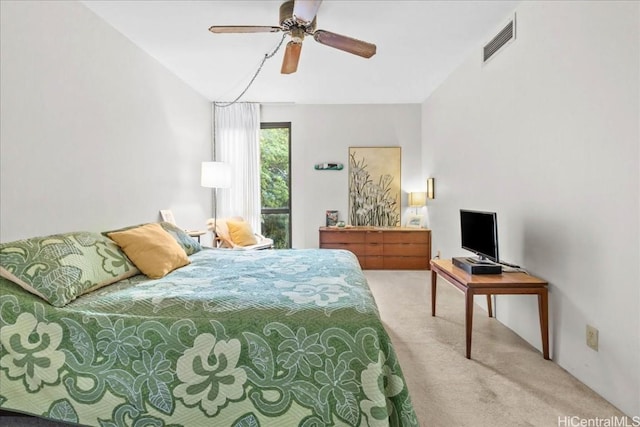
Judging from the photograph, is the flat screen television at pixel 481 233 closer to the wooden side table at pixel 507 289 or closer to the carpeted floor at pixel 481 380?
the wooden side table at pixel 507 289

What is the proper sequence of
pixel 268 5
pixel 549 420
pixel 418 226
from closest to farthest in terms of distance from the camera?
pixel 549 420 < pixel 268 5 < pixel 418 226

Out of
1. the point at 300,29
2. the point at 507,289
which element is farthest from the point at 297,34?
the point at 507,289

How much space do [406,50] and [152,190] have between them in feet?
9.62

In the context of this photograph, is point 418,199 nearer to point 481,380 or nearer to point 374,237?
point 374,237

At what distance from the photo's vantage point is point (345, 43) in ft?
8.18

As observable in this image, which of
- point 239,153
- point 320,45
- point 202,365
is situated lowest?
point 202,365

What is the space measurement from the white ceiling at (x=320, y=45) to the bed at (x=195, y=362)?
2167mm

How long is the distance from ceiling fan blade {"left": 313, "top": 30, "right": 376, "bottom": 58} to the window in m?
3.02

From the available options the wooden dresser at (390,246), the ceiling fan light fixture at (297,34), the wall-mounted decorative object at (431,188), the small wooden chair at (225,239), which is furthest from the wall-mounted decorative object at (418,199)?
the ceiling fan light fixture at (297,34)

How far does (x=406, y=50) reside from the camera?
3393 millimetres

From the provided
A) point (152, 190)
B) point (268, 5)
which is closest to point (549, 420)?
point (268, 5)

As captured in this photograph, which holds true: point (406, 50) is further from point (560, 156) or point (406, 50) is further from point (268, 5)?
point (560, 156)

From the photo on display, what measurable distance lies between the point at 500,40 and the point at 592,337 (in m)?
2.38

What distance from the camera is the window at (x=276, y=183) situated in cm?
550
